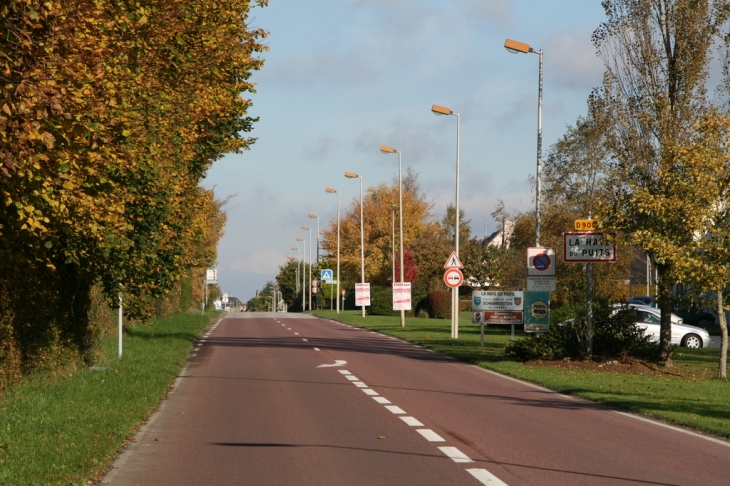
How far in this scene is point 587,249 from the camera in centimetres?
2328

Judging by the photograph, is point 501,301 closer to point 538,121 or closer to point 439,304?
point 538,121

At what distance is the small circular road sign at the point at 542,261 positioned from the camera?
25.3 meters

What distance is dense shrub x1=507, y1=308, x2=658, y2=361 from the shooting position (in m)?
23.5

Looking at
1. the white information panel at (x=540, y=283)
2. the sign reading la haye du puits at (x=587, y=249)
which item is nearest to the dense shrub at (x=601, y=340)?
the sign reading la haye du puits at (x=587, y=249)

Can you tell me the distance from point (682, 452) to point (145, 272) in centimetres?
1189

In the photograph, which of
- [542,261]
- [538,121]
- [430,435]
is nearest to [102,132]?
[430,435]

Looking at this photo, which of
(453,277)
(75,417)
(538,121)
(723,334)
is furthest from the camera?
(453,277)

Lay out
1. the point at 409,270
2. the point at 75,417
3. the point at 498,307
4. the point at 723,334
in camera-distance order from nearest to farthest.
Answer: the point at 75,417 < the point at 723,334 < the point at 498,307 < the point at 409,270

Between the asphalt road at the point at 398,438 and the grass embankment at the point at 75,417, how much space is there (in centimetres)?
34

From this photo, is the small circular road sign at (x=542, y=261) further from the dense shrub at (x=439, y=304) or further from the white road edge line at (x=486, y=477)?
the dense shrub at (x=439, y=304)

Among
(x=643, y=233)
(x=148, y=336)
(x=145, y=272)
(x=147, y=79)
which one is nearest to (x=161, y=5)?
(x=147, y=79)

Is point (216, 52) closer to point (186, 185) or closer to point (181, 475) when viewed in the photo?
point (186, 185)

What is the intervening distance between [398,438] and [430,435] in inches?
18.2

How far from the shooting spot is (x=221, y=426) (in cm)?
1242
